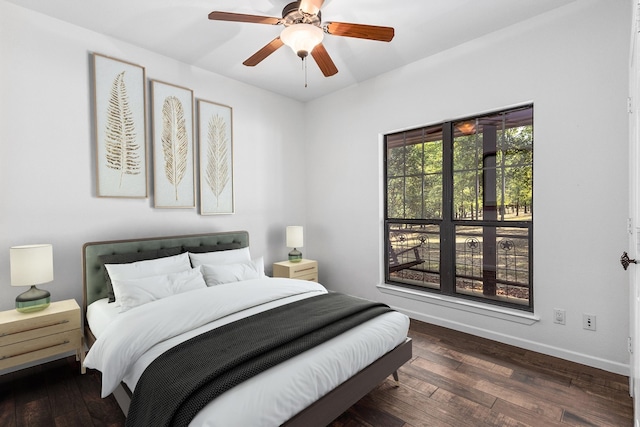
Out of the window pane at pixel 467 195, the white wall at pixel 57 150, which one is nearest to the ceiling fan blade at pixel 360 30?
the window pane at pixel 467 195

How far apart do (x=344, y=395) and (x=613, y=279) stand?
227 cm

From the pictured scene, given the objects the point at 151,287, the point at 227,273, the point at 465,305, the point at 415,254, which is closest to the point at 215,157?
the point at 227,273

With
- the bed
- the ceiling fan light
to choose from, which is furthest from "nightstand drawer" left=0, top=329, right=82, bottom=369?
the ceiling fan light

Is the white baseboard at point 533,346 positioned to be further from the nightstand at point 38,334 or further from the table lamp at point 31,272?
the table lamp at point 31,272

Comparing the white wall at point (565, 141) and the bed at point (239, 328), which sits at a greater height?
the white wall at point (565, 141)

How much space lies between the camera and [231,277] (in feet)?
9.62

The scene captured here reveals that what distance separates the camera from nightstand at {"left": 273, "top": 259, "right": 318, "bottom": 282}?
12.9 feet

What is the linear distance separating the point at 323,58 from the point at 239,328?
82.7 inches

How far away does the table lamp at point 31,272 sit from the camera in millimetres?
2281

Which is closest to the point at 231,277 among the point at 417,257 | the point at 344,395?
the point at 344,395

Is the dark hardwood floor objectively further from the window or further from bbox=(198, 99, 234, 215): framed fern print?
bbox=(198, 99, 234, 215): framed fern print

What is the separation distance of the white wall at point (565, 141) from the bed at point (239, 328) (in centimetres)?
140

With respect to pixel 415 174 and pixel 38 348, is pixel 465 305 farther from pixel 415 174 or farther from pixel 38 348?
pixel 38 348

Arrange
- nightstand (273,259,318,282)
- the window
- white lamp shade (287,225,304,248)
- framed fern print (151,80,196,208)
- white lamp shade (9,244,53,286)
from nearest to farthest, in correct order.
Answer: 1. white lamp shade (9,244,53,286)
2. the window
3. framed fern print (151,80,196,208)
4. nightstand (273,259,318,282)
5. white lamp shade (287,225,304,248)
